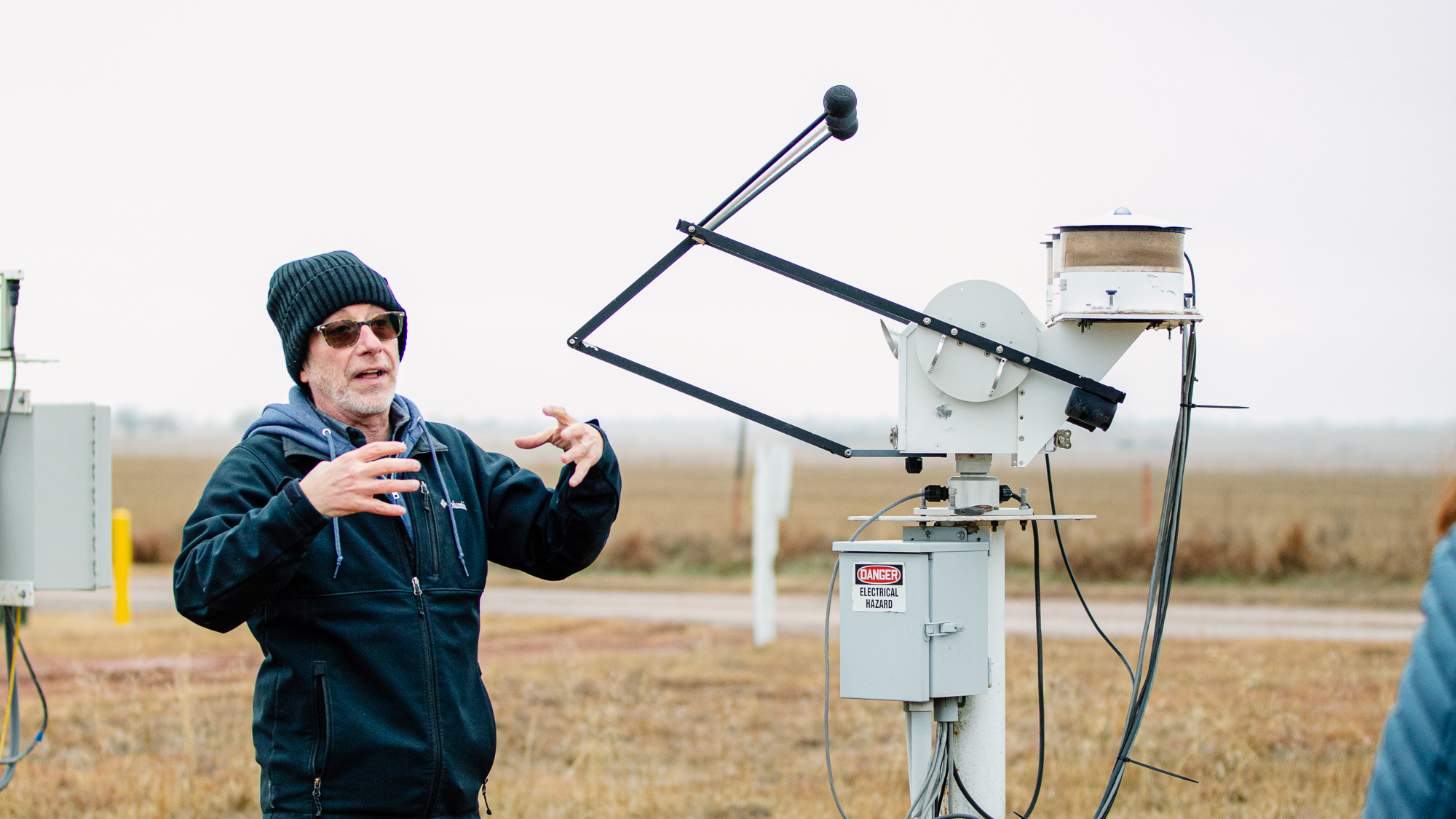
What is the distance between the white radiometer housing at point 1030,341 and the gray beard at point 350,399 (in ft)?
4.60

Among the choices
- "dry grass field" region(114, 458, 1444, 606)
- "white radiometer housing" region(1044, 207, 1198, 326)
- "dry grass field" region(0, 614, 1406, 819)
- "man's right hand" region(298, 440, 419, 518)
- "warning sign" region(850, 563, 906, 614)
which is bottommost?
"dry grass field" region(114, 458, 1444, 606)

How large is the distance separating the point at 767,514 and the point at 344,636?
8.92m

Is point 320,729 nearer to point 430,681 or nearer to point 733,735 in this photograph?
point 430,681

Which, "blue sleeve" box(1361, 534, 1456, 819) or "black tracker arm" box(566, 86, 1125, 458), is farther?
"black tracker arm" box(566, 86, 1125, 458)

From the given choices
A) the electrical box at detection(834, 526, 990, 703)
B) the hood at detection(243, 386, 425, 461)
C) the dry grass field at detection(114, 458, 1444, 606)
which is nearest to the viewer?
the hood at detection(243, 386, 425, 461)

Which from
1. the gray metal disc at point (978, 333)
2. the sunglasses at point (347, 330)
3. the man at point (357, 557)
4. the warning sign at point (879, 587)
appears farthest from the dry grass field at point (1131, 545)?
the sunglasses at point (347, 330)

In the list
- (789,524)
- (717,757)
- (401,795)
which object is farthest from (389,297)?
(789,524)

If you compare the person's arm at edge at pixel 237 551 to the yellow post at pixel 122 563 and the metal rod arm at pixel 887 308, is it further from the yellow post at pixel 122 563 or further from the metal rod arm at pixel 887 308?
the yellow post at pixel 122 563

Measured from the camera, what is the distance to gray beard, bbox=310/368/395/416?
289 cm

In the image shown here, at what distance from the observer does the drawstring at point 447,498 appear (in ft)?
9.53

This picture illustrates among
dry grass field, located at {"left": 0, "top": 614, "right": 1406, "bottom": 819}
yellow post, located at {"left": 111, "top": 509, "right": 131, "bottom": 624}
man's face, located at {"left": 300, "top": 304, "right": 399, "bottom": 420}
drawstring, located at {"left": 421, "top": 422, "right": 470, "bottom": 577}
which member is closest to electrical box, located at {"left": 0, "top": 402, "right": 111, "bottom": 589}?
dry grass field, located at {"left": 0, "top": 614, "right": 1406, "bottom": 819}

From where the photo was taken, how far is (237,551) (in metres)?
2.46

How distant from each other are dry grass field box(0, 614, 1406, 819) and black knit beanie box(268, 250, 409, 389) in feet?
11.1

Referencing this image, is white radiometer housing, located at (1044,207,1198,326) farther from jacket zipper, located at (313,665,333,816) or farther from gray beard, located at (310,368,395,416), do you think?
jacket zipper, located at (313,665,333,816)
